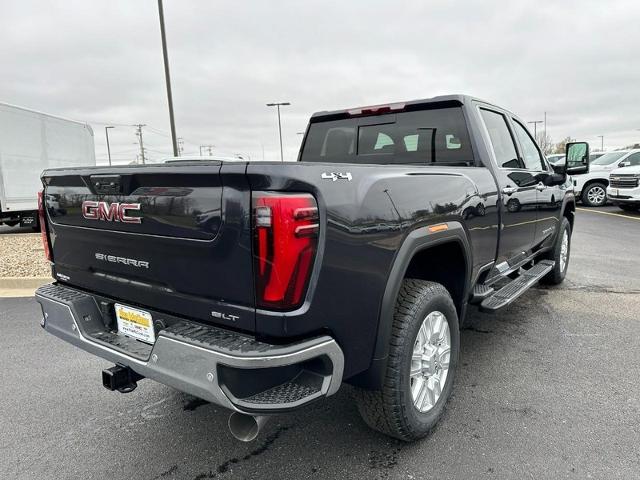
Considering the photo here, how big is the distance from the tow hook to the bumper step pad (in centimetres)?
236

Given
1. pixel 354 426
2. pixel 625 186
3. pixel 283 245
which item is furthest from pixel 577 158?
pixel 625 186

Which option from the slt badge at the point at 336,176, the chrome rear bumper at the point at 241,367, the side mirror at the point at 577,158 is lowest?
the chrome rear bumper at the point at 241,367

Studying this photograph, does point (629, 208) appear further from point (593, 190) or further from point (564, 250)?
point (564, 250)

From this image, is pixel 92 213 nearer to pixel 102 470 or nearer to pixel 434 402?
pixel 102 470

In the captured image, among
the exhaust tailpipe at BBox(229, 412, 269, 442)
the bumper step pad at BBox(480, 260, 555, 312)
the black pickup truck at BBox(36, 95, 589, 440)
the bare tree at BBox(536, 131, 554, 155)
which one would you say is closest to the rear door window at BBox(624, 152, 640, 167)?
the bumper step pad at BBox(480, 260, 555, 312)

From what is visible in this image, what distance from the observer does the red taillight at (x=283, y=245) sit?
1789mm

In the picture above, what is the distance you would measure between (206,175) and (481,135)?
2.39 meters

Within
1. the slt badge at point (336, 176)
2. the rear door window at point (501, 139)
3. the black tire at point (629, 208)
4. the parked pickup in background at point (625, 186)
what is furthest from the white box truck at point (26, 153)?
the black tire at point (629, 208)

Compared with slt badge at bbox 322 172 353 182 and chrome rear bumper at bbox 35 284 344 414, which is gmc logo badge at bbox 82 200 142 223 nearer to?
chrome rear bumper at bbox 35 284 344 414

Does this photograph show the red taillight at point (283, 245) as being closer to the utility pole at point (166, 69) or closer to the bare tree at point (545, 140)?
the utility pole at point (166, 69)

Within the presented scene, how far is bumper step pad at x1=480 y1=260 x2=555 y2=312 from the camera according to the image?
11.2ft

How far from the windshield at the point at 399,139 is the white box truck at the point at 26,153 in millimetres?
10793

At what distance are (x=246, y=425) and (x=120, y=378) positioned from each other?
72 centimetres

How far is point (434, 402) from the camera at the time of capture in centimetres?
267
